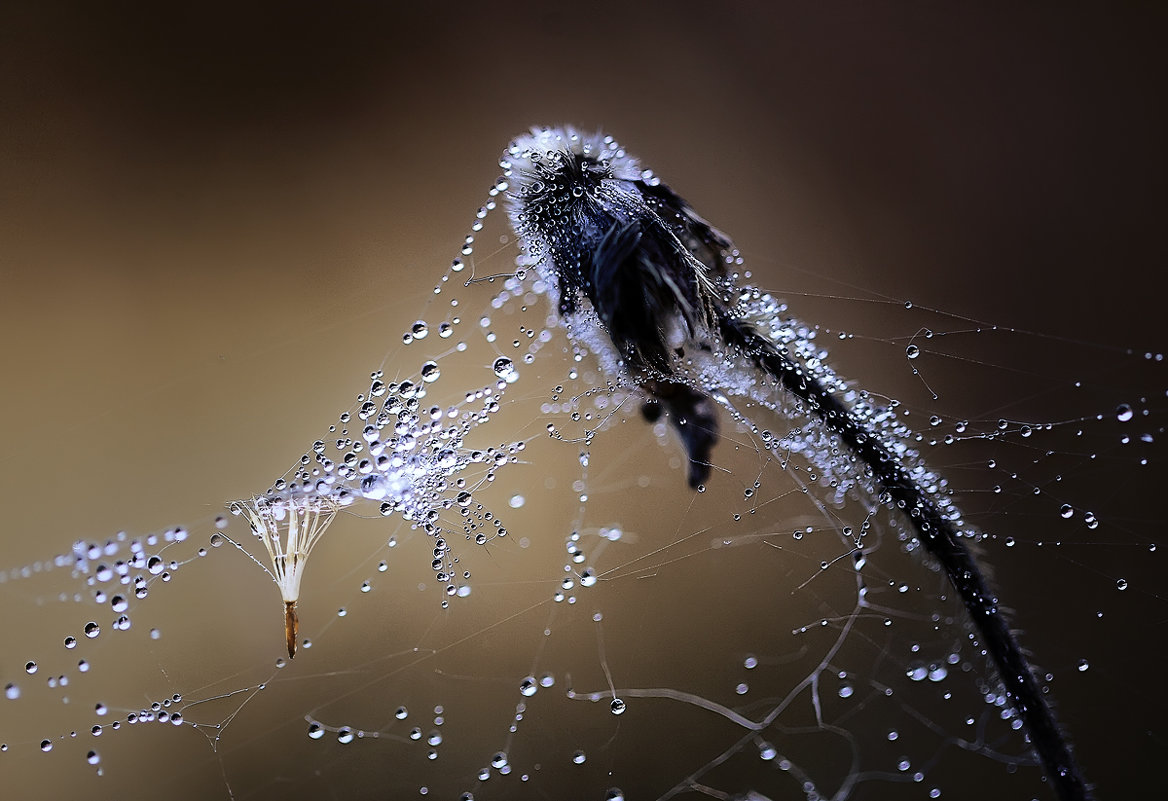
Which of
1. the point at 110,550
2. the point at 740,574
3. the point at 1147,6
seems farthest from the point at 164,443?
the point at 1147,6

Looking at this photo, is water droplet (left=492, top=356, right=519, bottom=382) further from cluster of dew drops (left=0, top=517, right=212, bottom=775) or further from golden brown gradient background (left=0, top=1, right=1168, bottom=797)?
cluster of dew drops (left=0, top=517, right=212, bottom=775)

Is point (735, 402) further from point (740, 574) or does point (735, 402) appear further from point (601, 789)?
point (601, 789)

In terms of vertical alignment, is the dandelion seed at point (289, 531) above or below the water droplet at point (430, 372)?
below

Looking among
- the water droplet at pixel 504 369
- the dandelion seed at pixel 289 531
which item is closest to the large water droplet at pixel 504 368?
the water droplet at pixel 504 369

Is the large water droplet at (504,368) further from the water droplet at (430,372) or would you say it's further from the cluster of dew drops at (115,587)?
the cluster of dew drops at (115,587)

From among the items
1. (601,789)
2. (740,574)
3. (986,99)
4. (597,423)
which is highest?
(986,99)

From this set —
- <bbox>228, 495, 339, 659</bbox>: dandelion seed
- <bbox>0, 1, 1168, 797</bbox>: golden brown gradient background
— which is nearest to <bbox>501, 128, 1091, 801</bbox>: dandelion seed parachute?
<bbox>0, 1, 1168, 797</bbox>: golden brown gradient background

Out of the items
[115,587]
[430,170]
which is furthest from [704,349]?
[115,587]
